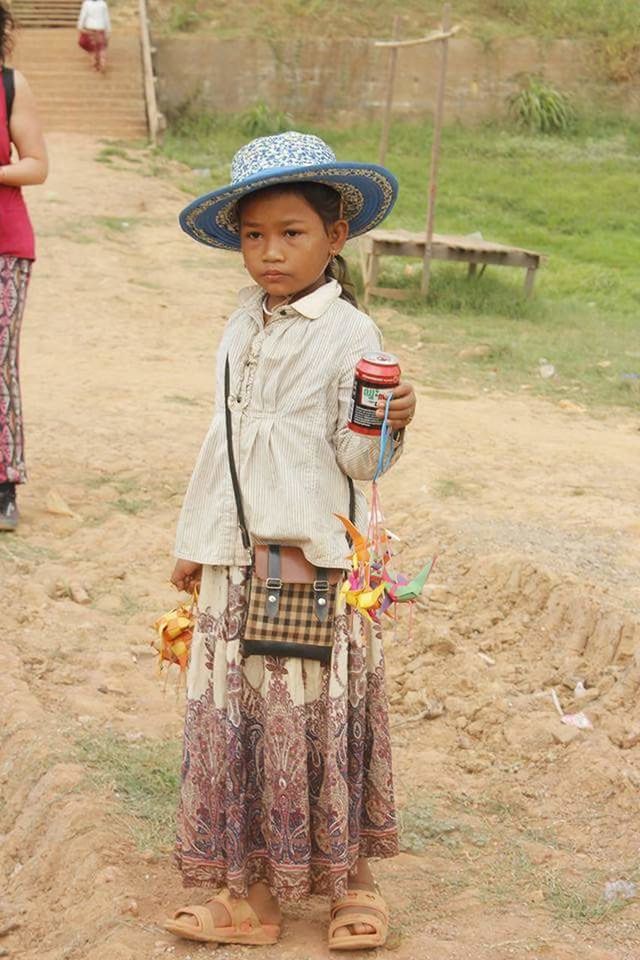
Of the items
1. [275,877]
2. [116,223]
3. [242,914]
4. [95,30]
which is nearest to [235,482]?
[275,877]

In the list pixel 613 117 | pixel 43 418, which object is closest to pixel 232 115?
pixel 613 117

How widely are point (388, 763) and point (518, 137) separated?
52.9 ft

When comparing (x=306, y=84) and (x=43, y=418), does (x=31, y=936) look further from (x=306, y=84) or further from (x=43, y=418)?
(x=306, y=84)

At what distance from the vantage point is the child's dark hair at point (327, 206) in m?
2.58

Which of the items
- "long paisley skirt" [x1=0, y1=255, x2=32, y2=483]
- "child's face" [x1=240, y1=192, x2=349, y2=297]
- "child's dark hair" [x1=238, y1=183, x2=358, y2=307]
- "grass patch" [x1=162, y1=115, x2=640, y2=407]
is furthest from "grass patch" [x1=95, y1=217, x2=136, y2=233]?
"child's face" [x1=240, y1=192, x2=349, y2=297]

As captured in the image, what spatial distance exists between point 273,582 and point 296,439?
0.93 feet

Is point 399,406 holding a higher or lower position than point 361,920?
higher

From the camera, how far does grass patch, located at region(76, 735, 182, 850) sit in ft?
11.0

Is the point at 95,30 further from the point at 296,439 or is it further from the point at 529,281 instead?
the point at 296,439

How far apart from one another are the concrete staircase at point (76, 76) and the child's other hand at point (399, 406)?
15054 millimetres

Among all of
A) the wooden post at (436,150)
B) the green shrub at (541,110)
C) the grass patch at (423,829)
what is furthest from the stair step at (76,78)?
the grass patch at (423,829)

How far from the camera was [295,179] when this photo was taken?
8.26 feet

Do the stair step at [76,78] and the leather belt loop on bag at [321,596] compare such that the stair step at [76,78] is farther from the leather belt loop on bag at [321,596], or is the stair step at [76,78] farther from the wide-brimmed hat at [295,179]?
the leather belt loop on bag at [321,596]

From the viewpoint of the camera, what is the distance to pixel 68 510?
18.0ft
